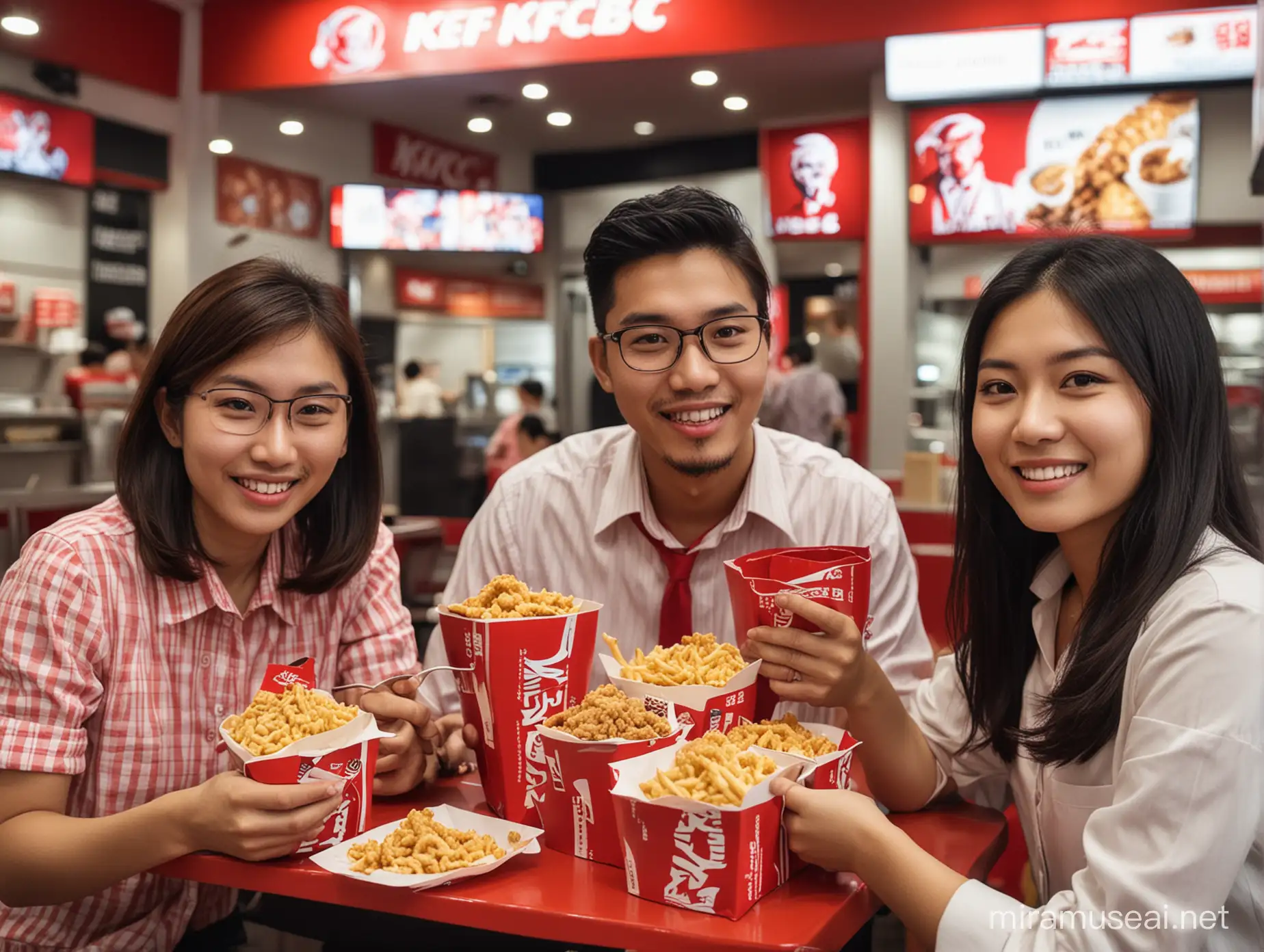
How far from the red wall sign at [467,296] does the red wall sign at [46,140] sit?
388cm

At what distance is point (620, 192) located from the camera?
12.2 metres

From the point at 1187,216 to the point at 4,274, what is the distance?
27.4 ft

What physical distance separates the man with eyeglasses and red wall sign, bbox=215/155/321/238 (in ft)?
26.4

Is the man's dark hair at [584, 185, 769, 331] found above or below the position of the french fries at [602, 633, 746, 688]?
above

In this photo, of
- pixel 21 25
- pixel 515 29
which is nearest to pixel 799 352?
pixel 515 29

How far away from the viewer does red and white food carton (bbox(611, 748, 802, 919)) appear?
1.34 metres

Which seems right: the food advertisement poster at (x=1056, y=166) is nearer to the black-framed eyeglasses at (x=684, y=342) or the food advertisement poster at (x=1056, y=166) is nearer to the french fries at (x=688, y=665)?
the black-framed eyeglasses at (x=684, y=342)

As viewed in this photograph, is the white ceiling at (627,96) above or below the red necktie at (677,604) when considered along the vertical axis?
above

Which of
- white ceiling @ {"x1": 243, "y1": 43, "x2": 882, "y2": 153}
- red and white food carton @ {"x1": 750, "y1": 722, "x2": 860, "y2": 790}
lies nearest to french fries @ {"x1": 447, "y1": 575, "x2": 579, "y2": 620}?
red and white food carton @ {"x1": 750, "y1": 722, "x2": 860, "y2": 790}

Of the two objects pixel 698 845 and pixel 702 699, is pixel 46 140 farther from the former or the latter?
pixel 698 845

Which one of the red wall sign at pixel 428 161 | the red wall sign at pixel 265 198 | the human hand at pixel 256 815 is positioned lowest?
the human hand at pixel 256 815

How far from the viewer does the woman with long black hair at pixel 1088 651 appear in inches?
52.4

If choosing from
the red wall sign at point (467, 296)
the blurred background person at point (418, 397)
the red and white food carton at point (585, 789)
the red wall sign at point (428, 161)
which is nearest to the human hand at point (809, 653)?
the red and white food carton at point (585, 789)

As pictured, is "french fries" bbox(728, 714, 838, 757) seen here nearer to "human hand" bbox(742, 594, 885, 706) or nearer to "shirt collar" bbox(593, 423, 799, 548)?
"human hand" bbox(742, 594, 885, 706)
